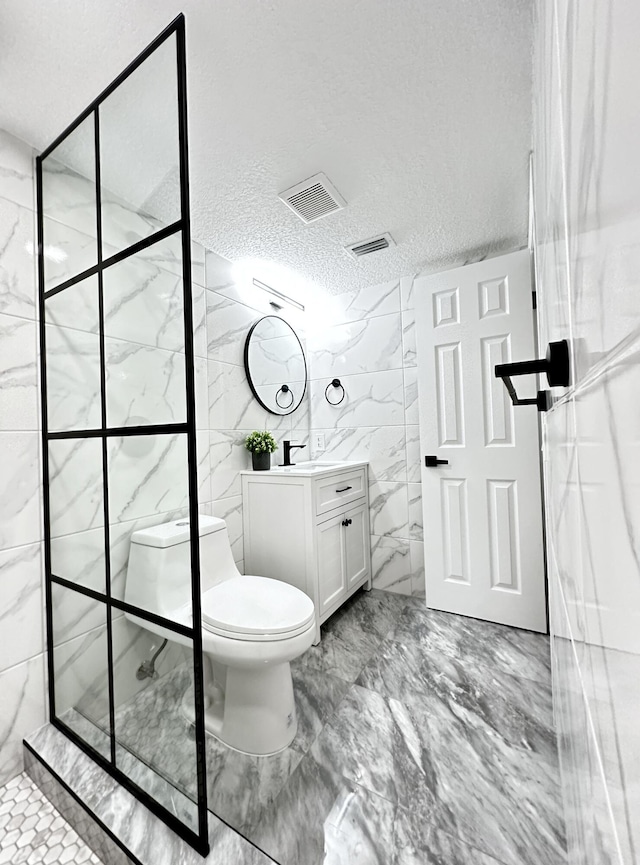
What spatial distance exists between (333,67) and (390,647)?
238cm

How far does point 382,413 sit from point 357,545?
0.93 metres

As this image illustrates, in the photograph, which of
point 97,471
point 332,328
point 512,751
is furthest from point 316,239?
point 512,751

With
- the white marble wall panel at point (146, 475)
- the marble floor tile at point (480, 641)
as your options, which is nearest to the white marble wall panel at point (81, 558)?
the white marble wall panel at point (146, 475)

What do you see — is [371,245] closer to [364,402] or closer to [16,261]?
[364,402]

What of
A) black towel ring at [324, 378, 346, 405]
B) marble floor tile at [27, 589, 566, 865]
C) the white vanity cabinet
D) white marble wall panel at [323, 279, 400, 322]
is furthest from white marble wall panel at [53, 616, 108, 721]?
white marble wall panel at [323, 279, 400, 322]

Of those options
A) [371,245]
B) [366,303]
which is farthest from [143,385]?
[366,303]

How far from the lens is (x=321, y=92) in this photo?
1.24 metres

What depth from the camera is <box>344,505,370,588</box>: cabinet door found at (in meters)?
2.34

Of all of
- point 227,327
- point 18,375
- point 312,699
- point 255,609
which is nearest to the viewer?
point 18,375

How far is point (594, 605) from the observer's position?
0.31 meters

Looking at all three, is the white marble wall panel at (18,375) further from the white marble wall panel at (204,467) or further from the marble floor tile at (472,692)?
the marble floor tile at (472,692)

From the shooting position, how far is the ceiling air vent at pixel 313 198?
5.39 ft

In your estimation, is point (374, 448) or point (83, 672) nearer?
point (83, 672)

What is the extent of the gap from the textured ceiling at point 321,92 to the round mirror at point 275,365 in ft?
2.39
